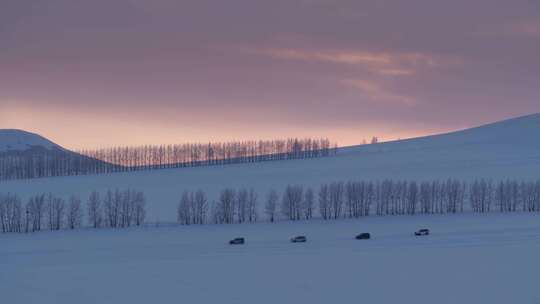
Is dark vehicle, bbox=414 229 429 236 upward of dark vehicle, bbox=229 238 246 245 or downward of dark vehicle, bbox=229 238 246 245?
upward

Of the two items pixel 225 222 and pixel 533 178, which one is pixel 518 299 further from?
pixel 533 178

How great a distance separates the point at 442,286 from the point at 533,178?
56454 millimetres

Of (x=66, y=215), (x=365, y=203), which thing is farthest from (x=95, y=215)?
(x=365, y=203)

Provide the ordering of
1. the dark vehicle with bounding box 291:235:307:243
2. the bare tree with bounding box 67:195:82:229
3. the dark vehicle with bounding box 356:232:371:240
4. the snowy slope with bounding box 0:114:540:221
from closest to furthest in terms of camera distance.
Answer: the dark vehicle with bounding box 291:235:307:243
the dark vehicle with bounding box 356:232:371:240
the bare tree with bounding box 67:195:82:229
the snowy slope with bounding box 0:114:540:221

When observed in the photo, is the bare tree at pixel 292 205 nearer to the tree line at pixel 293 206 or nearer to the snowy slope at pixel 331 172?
the tree line at pixel 293 206

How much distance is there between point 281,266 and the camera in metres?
34.7

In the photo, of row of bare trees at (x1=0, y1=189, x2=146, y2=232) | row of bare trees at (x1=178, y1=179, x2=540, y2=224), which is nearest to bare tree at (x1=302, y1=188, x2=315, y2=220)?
row of bare trees at (x1=178, y1=179, x2=540, y2=224)

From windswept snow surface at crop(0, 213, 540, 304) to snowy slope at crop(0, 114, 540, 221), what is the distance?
23327 millimetres

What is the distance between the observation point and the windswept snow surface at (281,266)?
92.3 feet

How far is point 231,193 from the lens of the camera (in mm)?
67625

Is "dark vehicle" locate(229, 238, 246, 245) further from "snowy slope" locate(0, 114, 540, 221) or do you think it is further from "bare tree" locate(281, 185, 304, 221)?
"snowy slope" locate(0, 114, 540, 221)

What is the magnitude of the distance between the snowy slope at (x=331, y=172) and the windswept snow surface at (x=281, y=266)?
76.5ft

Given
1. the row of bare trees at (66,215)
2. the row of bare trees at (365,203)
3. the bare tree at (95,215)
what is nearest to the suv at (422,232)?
the row of bare trees at (365,203)

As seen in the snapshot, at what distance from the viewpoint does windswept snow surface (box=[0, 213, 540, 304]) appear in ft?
92.3
